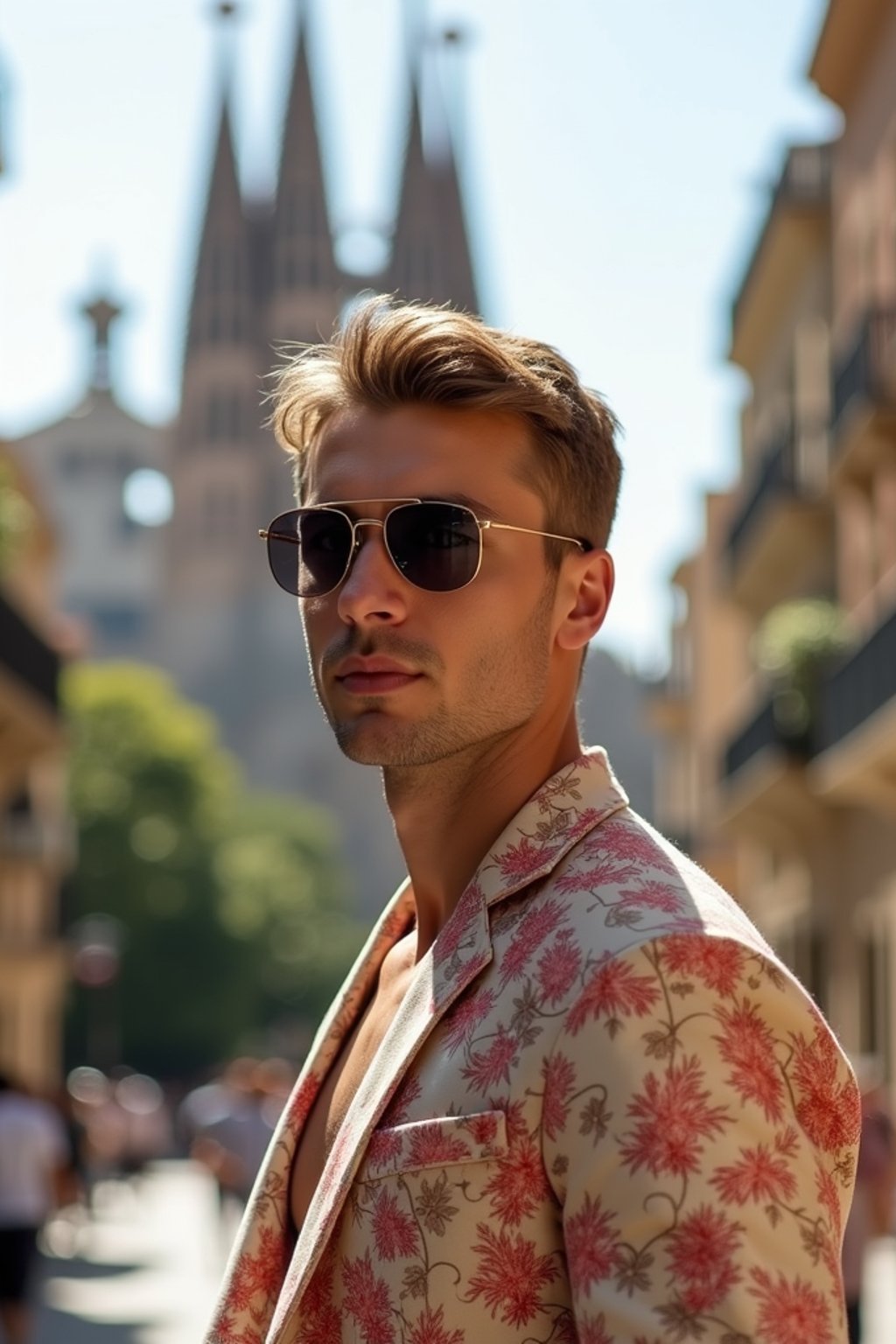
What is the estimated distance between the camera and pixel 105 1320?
1797cm

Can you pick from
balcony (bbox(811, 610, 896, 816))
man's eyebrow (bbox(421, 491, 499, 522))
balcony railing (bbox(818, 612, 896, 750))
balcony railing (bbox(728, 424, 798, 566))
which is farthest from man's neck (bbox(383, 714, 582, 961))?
balcony railing (bbox(728, 424, 798, 566))

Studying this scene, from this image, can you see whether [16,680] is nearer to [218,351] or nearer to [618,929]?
[618,929]

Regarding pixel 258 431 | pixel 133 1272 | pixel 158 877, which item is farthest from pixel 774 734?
pixel 258 431

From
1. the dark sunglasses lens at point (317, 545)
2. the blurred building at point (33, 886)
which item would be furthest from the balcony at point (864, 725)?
the dark sunglasses lens at point (317, 545)

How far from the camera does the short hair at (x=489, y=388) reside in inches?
99.0

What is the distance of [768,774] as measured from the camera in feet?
96.5

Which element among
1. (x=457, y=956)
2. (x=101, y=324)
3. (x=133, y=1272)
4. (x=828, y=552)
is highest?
(x=101, y=324)

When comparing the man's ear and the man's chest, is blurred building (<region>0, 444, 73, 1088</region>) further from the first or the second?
the man's ear

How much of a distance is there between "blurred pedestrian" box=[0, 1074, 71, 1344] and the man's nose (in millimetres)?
11649

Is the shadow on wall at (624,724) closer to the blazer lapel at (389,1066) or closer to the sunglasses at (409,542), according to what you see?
the sunglasses at (409,542)

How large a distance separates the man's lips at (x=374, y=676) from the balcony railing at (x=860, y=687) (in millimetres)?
19813

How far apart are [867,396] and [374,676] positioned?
22.8m

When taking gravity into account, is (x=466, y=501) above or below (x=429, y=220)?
below

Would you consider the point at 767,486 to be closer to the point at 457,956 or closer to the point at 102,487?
the point at 457,956
